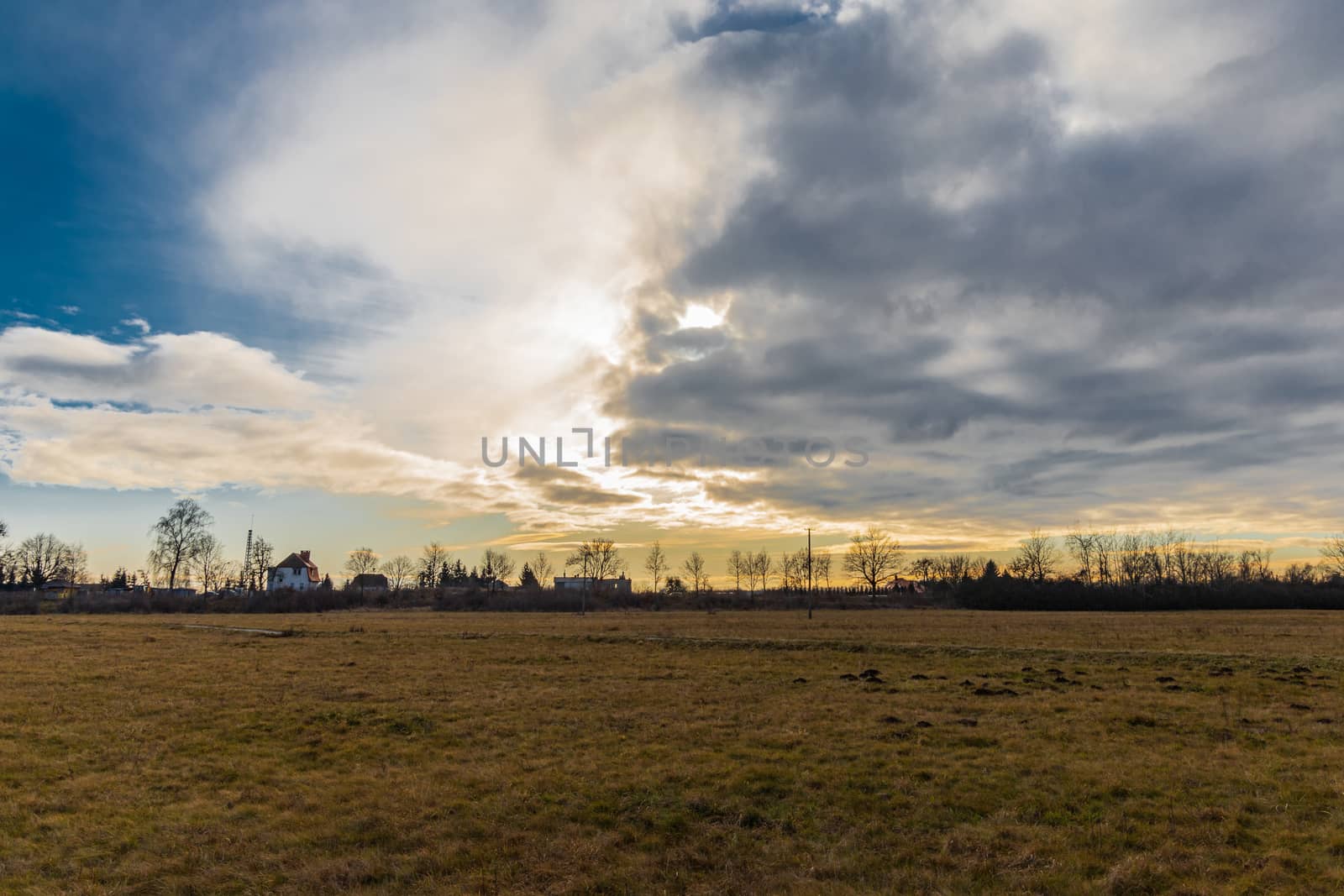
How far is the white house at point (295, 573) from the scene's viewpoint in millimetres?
177625

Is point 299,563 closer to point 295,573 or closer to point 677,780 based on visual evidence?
point 295,573

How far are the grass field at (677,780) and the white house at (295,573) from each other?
16898 centimetres

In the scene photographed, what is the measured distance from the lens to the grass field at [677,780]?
9.73 metres

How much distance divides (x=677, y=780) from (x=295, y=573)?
651 ft

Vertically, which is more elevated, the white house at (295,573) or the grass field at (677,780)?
the grass field at (677,780)

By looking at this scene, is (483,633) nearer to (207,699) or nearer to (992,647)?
(207,699)

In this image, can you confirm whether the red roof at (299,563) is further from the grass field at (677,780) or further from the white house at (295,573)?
the grass field at (677,780)

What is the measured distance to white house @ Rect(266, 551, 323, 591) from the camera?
178 metres

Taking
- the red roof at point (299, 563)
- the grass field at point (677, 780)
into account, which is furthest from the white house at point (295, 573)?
the grass field at point (677, 780)

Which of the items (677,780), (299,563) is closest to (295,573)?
(299,563)

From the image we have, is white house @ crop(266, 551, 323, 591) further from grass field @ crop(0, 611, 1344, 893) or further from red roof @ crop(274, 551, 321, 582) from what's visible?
grass field @ crop(0, 611, 1344, 893)

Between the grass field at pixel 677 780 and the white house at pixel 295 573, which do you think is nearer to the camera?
the grass field at pixel 677 780

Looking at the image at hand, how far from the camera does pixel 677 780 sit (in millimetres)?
13609

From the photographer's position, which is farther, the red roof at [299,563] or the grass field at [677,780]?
the red roof at [299,563]
